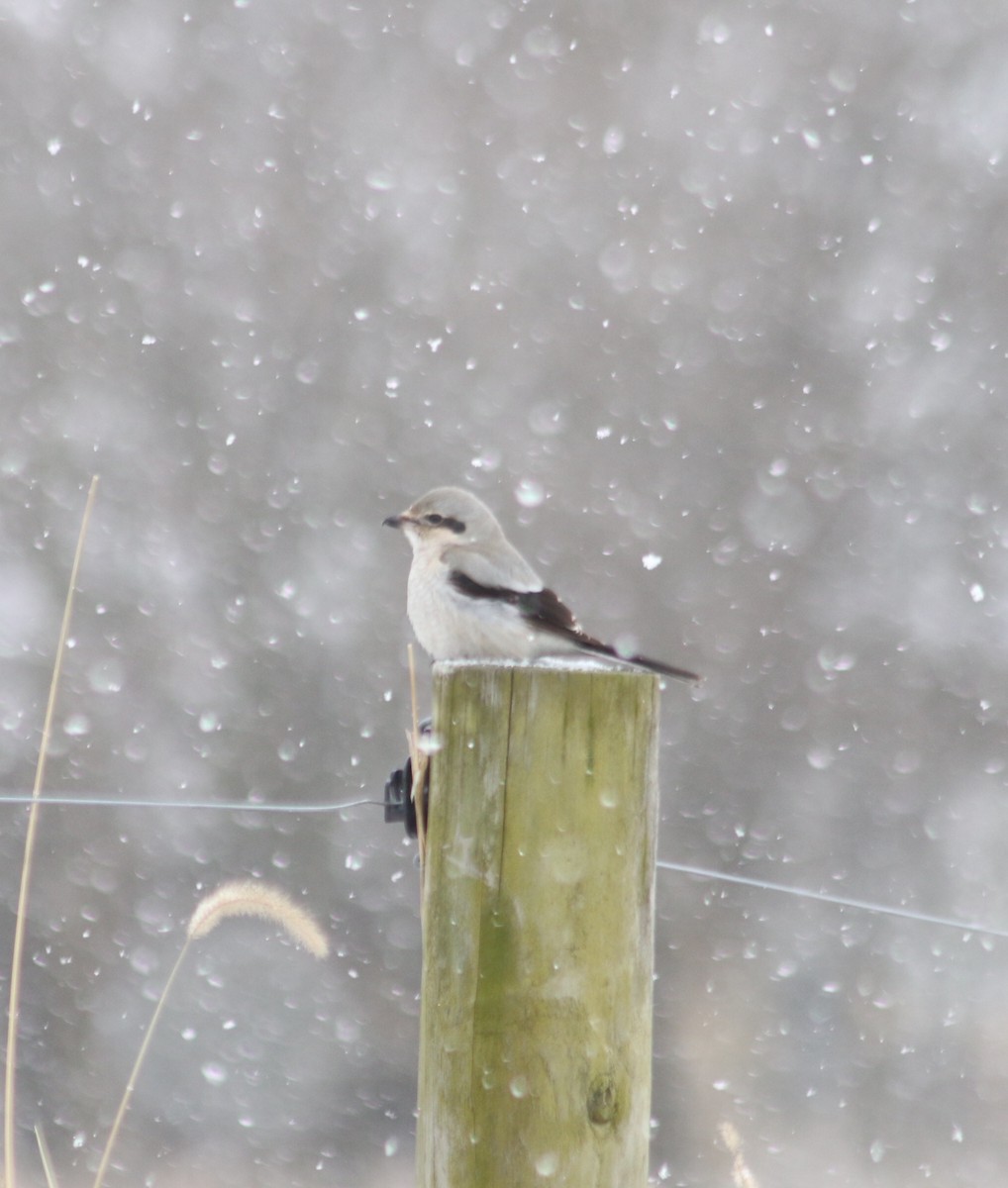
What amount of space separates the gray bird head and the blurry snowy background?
6532mm

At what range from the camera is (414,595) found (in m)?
3.65

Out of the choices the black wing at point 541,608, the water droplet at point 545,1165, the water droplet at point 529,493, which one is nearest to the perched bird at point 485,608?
the black wing at point 541,608

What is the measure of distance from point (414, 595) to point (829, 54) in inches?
432

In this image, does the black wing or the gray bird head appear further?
the gray bird head

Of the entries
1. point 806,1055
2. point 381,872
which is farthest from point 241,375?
point 806,1055

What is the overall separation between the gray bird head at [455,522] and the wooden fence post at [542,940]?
1994 millimetres

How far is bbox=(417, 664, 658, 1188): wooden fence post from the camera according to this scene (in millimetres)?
1788

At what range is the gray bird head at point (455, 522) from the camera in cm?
386

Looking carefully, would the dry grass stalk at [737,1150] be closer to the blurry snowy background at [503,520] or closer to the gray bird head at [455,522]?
the gray bird head at [455,522]

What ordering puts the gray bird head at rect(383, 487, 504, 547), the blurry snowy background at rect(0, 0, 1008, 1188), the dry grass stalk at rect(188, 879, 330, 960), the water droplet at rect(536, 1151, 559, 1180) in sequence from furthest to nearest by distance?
the blurry snowy background at rect(0, 0, 1008, 1188), the gray bird head at rect(383, 487, 504, 547), the dry grass stalk at rect(188, 879, 330, 960), the water droplet at rect(536, 1151, 559, 1180)

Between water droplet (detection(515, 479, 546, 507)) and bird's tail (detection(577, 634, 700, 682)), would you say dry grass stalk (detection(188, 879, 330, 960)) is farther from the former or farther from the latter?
water droplet (detection(515, 479, 546, 507))

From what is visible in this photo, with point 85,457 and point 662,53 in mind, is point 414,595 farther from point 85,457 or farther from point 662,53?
point 662,53

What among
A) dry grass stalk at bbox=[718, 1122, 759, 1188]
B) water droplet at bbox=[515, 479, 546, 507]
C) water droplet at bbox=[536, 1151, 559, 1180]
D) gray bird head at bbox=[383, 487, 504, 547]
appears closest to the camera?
water droplet at bbox=[536, 1151, 559, 1180]

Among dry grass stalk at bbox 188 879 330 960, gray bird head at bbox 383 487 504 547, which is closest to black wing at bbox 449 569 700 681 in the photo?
gray bird head at bbox 383 487 504 547
